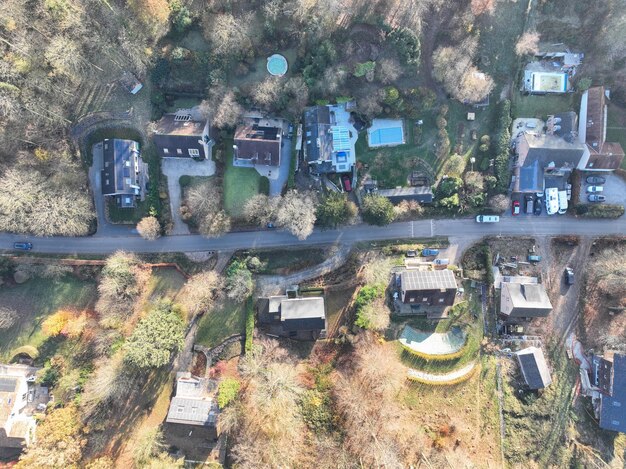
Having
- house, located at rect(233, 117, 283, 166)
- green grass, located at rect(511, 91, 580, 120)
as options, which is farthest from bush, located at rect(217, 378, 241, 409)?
green grass, located at rect(511, 91, 580, 120)

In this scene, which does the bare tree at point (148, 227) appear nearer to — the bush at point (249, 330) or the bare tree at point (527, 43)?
the bush at point (249, 330)

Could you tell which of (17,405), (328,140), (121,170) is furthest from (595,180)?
(17,405)

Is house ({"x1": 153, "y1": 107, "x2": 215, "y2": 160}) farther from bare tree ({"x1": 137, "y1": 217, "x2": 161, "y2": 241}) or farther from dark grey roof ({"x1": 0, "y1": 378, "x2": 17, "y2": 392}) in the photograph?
dark grey roof ({"x1": 0, "y1": 378, "x2": 17, "y2": 392})

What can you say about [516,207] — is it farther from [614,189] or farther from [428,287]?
[428,287]

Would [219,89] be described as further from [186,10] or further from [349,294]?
[349,294]

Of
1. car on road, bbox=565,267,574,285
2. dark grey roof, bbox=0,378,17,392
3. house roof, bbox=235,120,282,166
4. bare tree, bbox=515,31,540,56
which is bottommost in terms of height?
dark grey roof, bbox=0,378,17,392

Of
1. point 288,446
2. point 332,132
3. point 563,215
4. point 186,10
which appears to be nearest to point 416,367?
point 288,446
